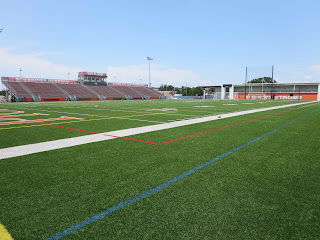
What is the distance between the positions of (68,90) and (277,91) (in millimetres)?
62560

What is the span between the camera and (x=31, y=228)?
220 cm

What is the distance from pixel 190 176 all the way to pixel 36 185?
2.30 metres

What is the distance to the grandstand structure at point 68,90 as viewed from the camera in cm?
4919

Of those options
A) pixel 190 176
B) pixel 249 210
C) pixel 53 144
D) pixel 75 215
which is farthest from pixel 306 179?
pixel 53 144

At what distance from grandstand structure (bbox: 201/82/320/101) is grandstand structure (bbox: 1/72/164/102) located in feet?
78.4

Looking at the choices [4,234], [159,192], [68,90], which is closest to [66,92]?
[68,90]

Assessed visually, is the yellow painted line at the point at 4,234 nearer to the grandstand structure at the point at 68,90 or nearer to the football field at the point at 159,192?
the football field at the point at 159,192

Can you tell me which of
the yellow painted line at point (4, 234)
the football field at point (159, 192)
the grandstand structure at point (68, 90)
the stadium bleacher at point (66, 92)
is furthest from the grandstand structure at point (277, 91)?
the yellow painted line at point (4, 234)

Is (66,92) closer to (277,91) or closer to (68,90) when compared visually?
(68,90)

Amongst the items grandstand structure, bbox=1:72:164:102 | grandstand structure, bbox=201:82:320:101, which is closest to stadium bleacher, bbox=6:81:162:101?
grandstand structure, bbox=1:72:164:102

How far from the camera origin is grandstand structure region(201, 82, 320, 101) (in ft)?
211

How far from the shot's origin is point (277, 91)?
2746 inches

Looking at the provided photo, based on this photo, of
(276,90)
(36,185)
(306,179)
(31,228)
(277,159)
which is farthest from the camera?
(276,90)

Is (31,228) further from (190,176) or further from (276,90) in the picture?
(276,90)
